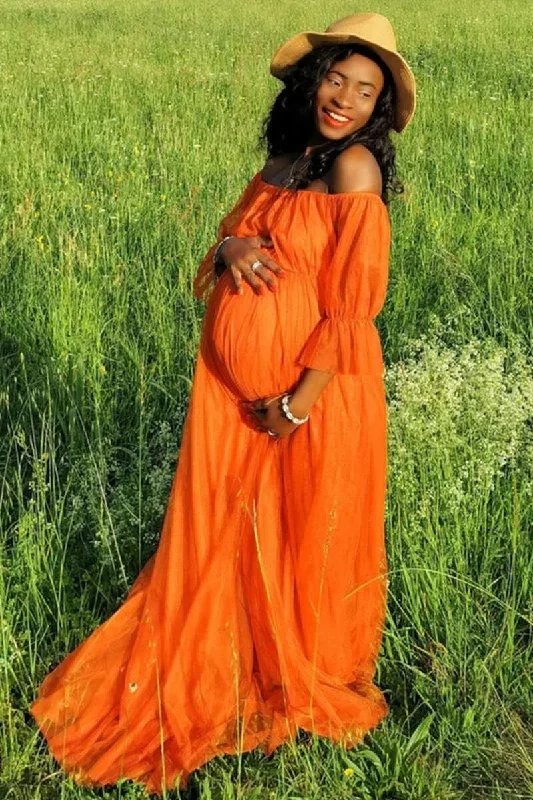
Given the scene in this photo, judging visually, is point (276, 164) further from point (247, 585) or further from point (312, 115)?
point (247, 585)

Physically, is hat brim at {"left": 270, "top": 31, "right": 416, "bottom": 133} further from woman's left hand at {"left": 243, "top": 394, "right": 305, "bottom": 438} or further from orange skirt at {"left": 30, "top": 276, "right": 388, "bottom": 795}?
woman's left hand at {"left": 243, "top": 394, "right": 305, "bottom": 438}

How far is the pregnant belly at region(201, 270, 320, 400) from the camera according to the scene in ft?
5.72

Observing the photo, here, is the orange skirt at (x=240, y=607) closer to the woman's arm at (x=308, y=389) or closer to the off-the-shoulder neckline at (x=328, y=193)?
the woman's arm at (x=308, y=389)

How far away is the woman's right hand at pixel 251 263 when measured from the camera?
1.73 meters

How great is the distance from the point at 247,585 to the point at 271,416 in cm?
42

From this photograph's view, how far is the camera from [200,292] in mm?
2102

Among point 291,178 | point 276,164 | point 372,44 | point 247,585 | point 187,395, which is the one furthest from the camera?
point 187,395

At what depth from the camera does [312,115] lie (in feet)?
5.89

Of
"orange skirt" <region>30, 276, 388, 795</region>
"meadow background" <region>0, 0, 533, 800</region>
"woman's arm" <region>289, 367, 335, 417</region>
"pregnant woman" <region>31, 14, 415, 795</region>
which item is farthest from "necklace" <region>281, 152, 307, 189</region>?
"meadow background" <region>0, 0, 533, 800</region>

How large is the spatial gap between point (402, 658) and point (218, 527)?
507 millimetres

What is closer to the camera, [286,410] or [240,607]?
[286,410]

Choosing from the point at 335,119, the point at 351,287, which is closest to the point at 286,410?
the point at 351,287

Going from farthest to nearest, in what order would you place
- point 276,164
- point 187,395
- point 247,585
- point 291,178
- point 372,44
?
point 187,395 → point 247,585 → point 276,164 → point 291,178 → point 372,44

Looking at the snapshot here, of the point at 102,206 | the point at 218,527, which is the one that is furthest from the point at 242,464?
the point at 102,206
